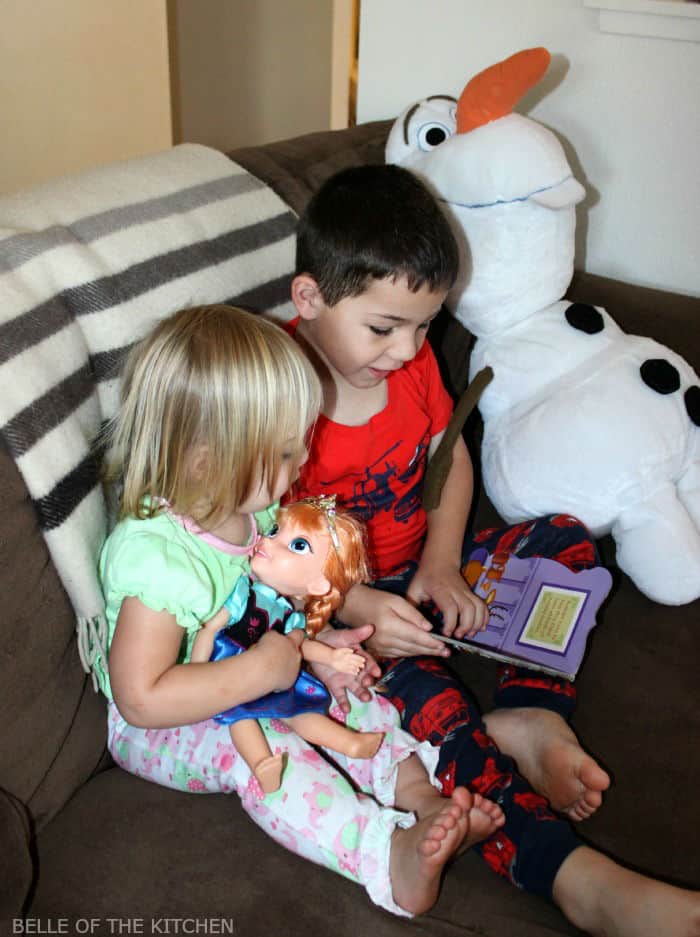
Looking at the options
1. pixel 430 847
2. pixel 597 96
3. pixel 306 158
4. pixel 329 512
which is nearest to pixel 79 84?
pixel 306 158

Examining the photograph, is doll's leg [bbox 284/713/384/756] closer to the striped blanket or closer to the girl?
the girl

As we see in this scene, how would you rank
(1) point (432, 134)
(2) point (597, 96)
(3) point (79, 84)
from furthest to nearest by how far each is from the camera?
(3) point (79, 84) → (2) point (597, 96) → (1) point (432, 134)

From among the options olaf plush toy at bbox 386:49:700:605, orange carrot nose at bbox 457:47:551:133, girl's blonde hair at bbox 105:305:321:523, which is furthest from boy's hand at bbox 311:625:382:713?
orange carrot nose at bbox 457:47:551:133

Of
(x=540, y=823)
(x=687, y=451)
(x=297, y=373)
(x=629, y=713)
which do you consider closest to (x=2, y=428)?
(x=297, y=373)

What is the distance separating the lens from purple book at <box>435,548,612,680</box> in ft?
3.84

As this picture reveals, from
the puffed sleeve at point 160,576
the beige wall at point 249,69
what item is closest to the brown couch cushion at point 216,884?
the puffed sleeve at point 160,576

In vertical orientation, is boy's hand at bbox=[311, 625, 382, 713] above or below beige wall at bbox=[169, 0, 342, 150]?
below

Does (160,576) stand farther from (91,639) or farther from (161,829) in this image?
(161,829)

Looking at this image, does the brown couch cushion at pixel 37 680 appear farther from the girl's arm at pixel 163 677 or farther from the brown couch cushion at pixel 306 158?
the brown couch cushion at pixel 306 158

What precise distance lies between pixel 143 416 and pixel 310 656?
315mm

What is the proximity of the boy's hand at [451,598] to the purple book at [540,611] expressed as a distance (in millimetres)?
19

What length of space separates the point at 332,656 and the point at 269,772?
14cm

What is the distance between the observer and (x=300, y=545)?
1.01 m

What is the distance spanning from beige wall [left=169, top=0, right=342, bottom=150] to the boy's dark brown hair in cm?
148
